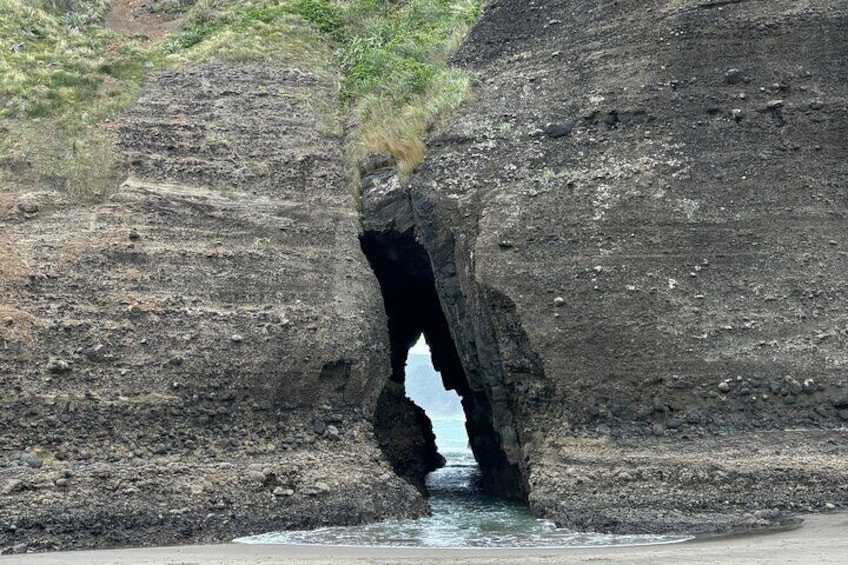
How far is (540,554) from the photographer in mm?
12914

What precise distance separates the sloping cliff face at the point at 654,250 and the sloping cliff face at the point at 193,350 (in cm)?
202

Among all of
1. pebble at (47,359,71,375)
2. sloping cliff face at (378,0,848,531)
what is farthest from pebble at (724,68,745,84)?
pebble at (47,359,71,375)

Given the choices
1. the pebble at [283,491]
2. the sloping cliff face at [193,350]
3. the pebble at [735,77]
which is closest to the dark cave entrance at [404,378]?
the sloping cliff face at [193,350]

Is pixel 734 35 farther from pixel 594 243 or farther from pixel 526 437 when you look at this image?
pixel 526 437

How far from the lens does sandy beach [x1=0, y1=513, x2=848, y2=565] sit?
11.4 meters

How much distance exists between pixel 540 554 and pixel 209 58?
14847 millimetres

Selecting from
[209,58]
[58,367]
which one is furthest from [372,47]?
[58,367]

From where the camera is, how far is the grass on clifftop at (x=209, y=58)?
20.8 m

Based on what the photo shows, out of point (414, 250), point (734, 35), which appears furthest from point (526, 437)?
point (734, 35)

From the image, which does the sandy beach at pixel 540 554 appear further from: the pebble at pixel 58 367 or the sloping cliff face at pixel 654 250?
the pebble at pixel 58 367

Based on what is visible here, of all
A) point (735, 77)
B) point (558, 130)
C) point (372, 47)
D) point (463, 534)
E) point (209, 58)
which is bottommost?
point (463, 534)

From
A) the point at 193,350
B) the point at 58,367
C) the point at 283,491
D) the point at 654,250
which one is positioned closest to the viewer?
the point at 283,491

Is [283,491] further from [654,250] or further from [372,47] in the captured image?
[372,47]

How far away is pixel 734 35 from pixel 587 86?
8.75ft
